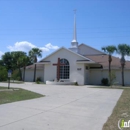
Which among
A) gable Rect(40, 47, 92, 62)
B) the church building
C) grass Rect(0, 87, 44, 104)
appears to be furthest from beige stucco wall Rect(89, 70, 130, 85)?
grass Rect(0, 87, 44, 104)

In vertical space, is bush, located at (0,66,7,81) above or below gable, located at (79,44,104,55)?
below

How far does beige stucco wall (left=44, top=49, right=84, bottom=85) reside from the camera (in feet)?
102

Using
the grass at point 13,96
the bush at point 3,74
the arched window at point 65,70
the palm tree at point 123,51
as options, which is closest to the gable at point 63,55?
the arched window at point 65,70

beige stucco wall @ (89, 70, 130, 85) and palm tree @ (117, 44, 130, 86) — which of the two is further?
beige stucco wall @ (89, 70, 130, 85)

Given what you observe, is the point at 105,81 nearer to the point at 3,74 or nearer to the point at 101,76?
the point at 101,76

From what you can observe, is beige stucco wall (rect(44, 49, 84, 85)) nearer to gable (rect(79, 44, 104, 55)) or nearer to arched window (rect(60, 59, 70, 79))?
arched window (rect(60, 59, 70, 79))

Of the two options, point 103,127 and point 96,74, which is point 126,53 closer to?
point 96,74

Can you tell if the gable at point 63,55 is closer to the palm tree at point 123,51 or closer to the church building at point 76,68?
the church building at point 76,68

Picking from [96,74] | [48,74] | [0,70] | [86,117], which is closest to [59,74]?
[48,74]

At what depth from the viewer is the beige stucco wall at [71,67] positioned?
31125 mm

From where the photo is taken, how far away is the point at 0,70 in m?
34.8

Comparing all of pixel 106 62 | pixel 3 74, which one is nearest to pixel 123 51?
pixel 106 62

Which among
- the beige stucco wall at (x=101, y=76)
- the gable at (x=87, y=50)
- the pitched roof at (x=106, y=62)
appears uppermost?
the gable at (x=87, y=50)

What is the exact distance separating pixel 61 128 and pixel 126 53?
2761 cm
